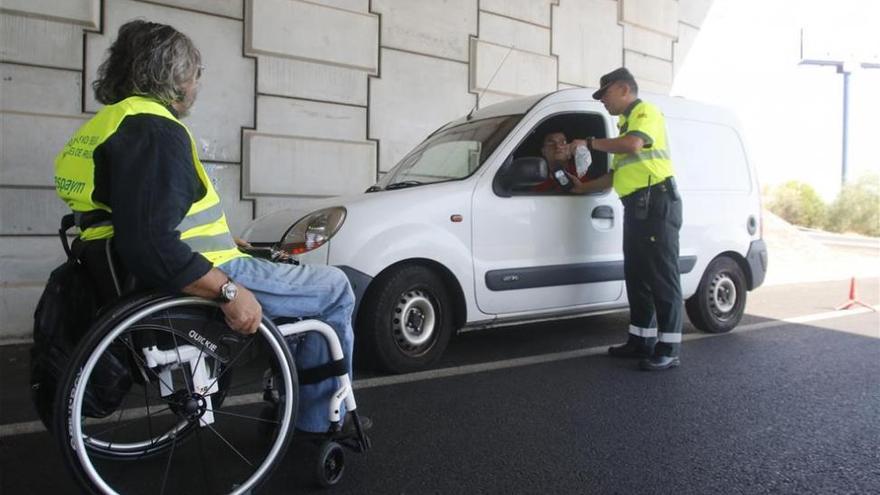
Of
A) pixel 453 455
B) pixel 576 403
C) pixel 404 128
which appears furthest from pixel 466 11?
pixel 453 455

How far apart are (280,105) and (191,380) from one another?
5058mm

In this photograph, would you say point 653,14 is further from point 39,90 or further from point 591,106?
point 39,90

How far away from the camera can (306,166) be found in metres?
6.96

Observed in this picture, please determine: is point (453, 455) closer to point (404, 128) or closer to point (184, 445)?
point (184, 445)

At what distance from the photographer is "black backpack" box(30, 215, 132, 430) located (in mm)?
2047

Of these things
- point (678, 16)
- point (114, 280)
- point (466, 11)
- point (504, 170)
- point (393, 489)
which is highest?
point (678, 16)

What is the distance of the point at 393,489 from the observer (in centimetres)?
241

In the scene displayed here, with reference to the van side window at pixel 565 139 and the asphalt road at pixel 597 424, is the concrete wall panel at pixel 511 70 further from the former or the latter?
the asphalt road at pixel 597 424

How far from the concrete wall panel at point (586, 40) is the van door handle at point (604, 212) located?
5.15 meters

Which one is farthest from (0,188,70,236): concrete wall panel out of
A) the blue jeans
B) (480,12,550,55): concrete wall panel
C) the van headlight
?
(480,12,550,55): concrete wall panel

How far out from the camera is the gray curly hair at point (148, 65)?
6.88 ft

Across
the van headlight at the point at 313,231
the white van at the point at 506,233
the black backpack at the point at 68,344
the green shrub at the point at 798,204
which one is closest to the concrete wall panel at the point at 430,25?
the white van at the point at 506,233

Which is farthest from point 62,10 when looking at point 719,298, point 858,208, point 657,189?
point 858,208

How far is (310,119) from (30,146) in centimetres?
264
